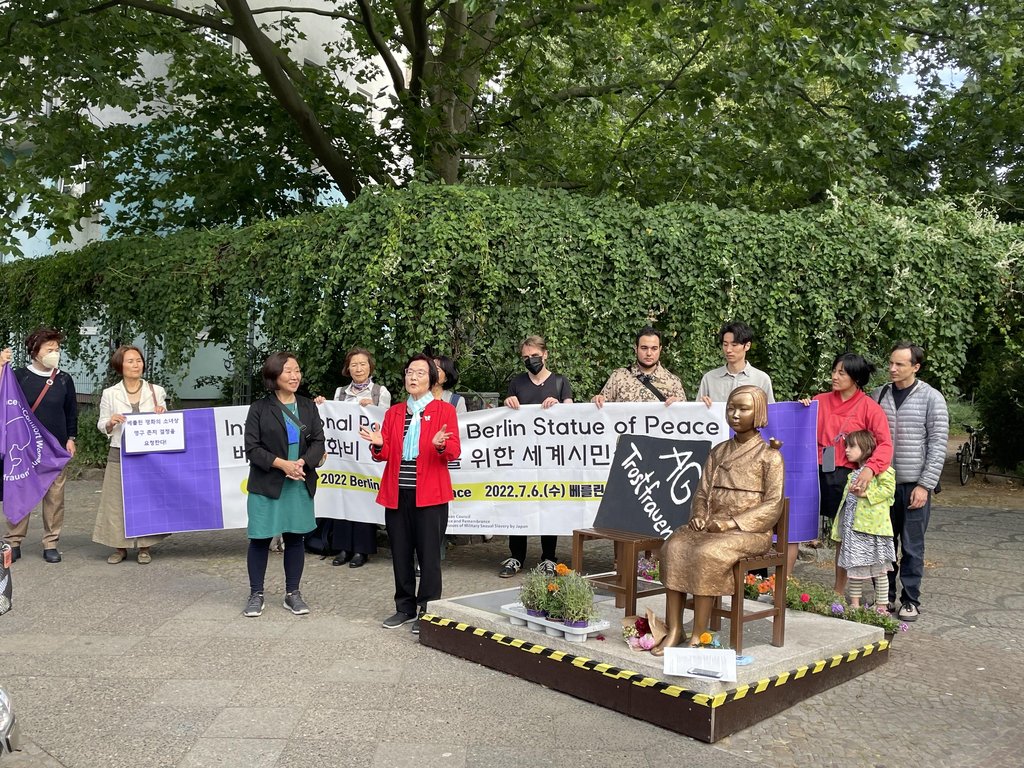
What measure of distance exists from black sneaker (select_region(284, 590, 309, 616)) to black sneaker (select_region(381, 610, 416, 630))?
0.68m

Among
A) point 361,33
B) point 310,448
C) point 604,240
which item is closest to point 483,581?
point 310,448

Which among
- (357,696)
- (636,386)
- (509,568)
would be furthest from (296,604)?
(636,386)

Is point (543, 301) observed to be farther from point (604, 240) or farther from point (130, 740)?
point (130, 740)

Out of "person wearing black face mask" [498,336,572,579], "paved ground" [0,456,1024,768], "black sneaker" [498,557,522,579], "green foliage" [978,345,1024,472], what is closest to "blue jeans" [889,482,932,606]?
"paved ground" [0,456,1024,768]

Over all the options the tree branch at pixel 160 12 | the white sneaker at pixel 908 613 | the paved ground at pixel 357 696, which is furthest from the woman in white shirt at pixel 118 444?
the tree branch at pixel 160 12

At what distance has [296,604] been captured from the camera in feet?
Result: 25.2

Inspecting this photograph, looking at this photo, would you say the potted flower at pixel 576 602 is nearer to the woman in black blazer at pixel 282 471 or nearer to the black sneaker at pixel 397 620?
the black sneaker at pixel 397 620

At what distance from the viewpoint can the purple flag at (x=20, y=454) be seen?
9391 millimetres

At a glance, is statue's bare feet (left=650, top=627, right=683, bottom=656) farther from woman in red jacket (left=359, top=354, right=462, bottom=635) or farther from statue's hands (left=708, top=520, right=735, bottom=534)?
woman in red jacket (left=359, top=354, right=462, bottom=635)

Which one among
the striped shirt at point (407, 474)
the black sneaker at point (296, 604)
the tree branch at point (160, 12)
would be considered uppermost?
the tree branch at point (160, 12)

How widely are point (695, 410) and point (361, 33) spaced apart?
12.8 metres

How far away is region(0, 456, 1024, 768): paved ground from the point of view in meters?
5.02

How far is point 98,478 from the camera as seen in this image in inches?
603

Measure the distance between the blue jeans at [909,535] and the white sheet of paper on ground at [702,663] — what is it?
280cm
